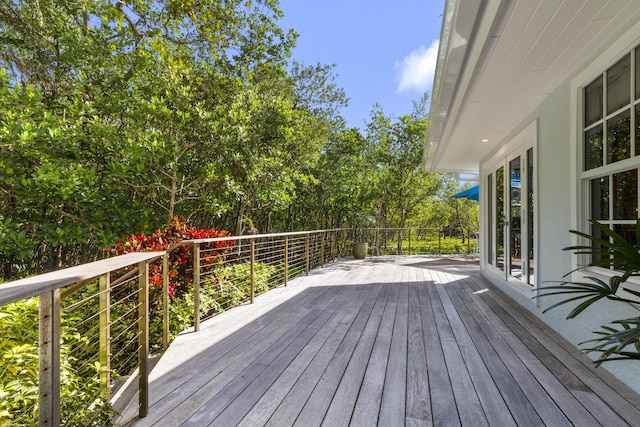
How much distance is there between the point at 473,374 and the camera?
195 cm

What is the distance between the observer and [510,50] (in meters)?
2.10

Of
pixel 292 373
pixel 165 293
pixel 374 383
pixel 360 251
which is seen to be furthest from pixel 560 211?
pixel 360 251

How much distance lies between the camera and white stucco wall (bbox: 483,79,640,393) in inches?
90.3

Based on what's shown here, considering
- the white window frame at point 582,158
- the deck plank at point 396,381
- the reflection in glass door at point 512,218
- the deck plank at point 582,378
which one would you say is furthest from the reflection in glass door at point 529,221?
the deck plank at point 396,381

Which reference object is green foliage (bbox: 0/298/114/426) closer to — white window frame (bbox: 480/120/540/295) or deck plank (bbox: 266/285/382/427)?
deck plank (bbox: 266/285/382/427)

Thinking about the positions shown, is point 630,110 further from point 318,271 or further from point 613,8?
point 318,271

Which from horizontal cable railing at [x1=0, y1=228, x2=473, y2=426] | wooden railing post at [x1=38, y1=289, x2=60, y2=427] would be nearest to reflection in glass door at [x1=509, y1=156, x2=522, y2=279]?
horizontal cable railing at [x1=0, y1=228, x2=473, y2=426]

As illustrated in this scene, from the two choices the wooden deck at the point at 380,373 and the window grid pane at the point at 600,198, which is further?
the window grid pane at the point at 600,198

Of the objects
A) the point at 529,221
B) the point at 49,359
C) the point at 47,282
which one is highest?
the point at 529,221

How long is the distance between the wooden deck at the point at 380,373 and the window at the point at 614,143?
3.29ft

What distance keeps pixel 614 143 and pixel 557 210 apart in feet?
2.73

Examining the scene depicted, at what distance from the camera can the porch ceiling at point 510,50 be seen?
1717 mm

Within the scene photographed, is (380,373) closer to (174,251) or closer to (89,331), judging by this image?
(89,331)

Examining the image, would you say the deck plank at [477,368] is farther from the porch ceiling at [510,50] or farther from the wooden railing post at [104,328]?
the porch ceiling at [510,50]
